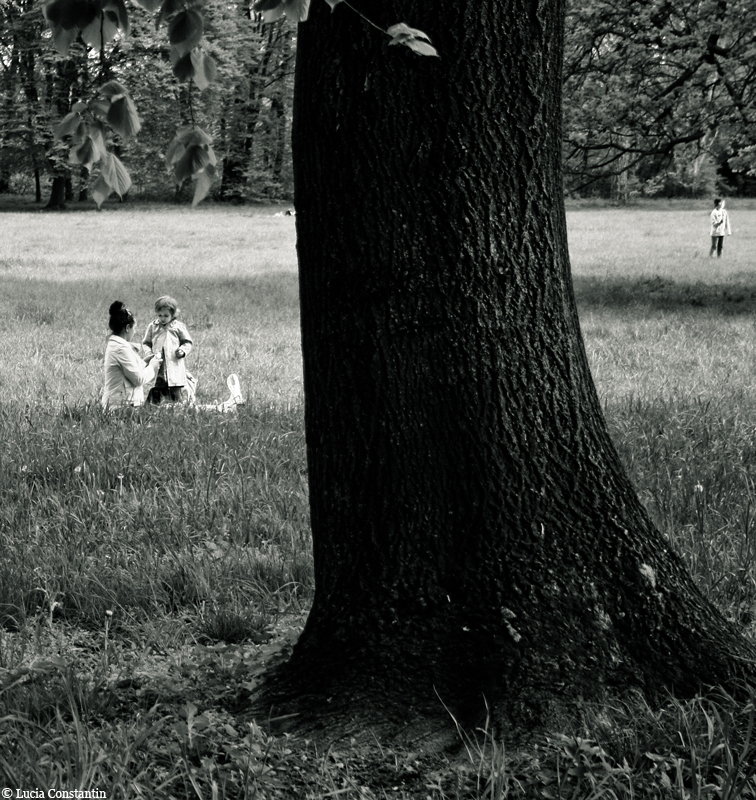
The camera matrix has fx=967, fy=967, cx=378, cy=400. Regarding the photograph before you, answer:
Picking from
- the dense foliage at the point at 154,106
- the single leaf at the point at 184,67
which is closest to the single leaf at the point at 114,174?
the single leaf at the point at 184,67

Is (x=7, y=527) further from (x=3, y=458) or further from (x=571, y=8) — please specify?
(x=571, y=8)

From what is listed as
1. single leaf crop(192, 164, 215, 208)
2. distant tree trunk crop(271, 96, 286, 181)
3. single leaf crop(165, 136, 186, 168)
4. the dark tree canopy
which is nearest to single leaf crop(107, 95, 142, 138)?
single leaf crop(165, 136, 186, 168)

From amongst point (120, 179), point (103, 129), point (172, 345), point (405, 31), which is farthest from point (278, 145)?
point (405, 31)

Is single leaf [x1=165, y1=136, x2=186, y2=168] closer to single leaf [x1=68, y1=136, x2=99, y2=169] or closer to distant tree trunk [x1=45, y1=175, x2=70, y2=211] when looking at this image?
single leaf [x1=68, y1=136, x2=99, y2=169]

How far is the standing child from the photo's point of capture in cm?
878

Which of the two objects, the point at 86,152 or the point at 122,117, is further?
the point at 86,152

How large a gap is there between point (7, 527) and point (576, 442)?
3369 millimetres

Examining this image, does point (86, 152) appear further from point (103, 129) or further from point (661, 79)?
point (661, 79)

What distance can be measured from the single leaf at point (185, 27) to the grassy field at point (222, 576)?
1.88m

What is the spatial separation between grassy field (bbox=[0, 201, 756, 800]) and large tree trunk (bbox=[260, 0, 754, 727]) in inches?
8.2

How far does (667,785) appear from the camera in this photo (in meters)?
2.39

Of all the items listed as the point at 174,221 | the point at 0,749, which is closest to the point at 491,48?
the point at 0,749

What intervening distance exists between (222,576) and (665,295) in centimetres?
1522

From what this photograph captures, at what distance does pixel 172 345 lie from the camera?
28.9ft
